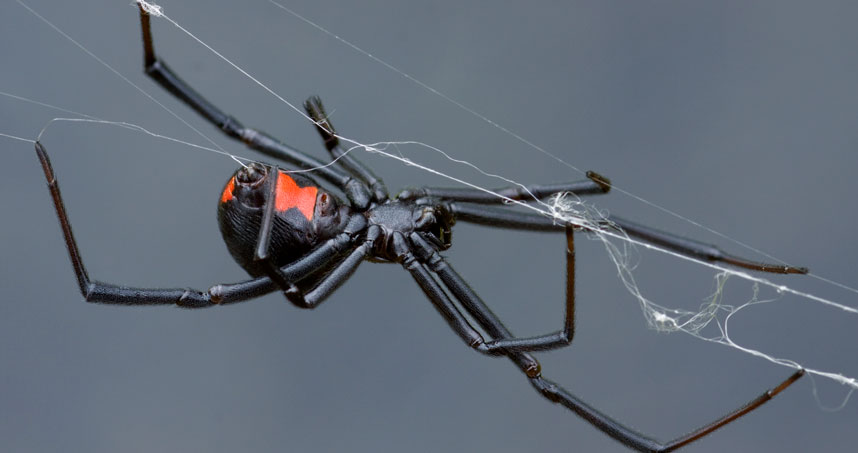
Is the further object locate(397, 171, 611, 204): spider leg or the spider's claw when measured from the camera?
locate(397, 171, 611, 204): spider leg

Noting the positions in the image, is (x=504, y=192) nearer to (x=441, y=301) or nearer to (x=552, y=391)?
(x=441, y=301)

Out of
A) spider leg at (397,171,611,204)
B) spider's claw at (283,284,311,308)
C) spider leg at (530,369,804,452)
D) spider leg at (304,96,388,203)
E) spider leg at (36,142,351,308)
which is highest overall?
spider leg at (304,96,388,203)

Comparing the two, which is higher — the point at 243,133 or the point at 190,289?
the point at 243,133

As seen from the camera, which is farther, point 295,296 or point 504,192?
point 504,192

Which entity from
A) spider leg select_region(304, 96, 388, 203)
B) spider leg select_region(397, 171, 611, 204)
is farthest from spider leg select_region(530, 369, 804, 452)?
spider leg select_region(304, 96, 388, 203)

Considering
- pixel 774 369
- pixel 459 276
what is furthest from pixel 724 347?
pixel 459 276

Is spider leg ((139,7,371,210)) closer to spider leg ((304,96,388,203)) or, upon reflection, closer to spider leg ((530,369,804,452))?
spider leg ((304,96,388,203))

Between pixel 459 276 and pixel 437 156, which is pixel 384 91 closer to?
pixel 437 156

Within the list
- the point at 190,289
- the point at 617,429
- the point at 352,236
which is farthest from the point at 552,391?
the point at 190,289
